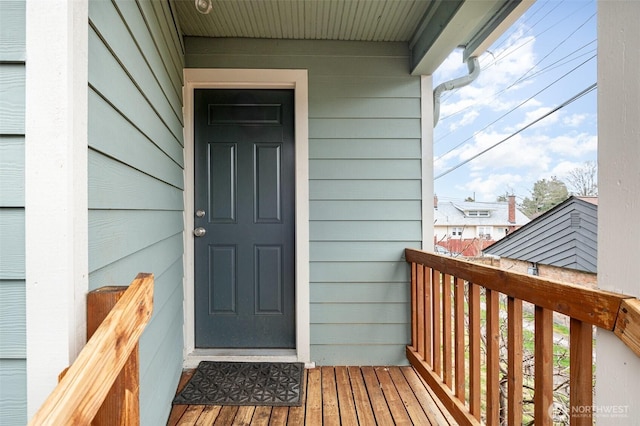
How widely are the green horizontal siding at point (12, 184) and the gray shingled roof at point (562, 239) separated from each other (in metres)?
1.45

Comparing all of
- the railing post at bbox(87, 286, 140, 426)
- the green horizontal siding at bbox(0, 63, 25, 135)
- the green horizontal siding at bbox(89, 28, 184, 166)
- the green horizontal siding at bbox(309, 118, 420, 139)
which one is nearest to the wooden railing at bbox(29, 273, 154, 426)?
the railing post at bbox(87, 286, 140, 426)

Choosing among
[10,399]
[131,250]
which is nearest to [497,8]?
[131,250]

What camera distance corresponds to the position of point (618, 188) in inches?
31.6

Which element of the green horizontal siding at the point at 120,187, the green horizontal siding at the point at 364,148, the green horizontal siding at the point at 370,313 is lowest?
the green horizontal siding at the point at 370,313

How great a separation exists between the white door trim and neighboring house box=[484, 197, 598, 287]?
4.19 feet

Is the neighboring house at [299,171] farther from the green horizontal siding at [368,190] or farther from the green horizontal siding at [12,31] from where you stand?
the green horizontal siding at [12,31]

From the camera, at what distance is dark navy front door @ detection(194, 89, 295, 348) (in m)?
2.35

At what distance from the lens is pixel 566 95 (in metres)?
1.79

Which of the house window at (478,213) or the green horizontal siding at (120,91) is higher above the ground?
the green horizontal siding at (120,91)

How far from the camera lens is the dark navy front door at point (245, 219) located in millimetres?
2348

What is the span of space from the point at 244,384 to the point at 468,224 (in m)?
2.11

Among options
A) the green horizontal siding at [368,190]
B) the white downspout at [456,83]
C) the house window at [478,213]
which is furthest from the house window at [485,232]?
the white downspout at [456,83]

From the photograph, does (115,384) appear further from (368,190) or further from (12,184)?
(368,190)

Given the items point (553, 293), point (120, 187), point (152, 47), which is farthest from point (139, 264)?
point (553, 293)
